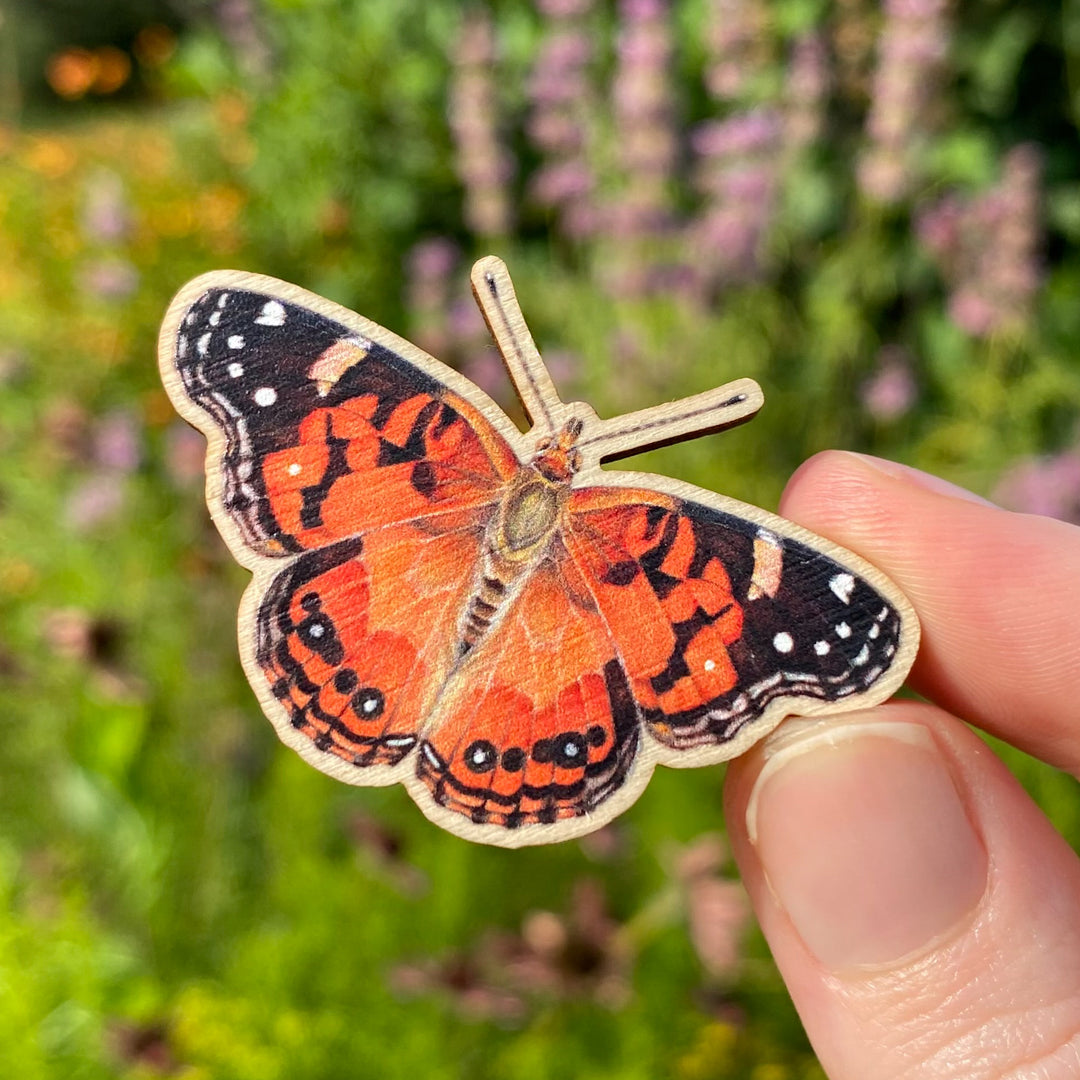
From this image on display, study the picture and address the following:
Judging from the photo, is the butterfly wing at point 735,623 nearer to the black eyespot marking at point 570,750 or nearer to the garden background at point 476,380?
the black eyespot marking at point 570,750

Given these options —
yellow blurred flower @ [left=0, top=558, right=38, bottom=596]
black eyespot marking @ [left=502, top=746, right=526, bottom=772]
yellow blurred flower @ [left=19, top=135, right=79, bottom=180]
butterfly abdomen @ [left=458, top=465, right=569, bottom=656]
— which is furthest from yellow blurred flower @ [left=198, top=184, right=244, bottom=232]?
black eyespot marking @ [left=502, top=746, right=526, bottom=772]

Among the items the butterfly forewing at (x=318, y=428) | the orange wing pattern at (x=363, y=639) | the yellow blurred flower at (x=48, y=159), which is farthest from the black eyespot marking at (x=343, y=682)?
the yellow blurred flower at (x=48, y=159)

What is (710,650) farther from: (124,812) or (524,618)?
(124,812)

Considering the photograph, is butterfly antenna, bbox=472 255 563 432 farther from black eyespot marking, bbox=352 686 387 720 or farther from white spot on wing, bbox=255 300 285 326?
black eyespot marking, bbox=352 686 387 720

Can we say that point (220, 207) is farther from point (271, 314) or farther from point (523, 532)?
point (523, 532)

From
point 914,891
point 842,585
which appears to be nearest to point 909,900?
point 914,891

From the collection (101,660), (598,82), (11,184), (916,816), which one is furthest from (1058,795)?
(11,184)
